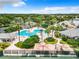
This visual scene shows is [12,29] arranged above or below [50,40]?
above

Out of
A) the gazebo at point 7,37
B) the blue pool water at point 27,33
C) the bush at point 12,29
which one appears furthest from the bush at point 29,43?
the bush at point 12,29

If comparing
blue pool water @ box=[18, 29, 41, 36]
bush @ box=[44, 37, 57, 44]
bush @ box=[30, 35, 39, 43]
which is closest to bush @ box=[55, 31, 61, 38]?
bush @ box=[44, 37, 57, 44]

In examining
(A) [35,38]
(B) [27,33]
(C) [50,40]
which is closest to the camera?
(A) [35,38]

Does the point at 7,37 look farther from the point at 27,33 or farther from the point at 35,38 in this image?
the point at 35,38

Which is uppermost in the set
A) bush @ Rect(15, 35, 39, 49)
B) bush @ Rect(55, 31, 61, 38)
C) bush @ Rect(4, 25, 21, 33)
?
bush @ Rect(4, 25, 21, 33)

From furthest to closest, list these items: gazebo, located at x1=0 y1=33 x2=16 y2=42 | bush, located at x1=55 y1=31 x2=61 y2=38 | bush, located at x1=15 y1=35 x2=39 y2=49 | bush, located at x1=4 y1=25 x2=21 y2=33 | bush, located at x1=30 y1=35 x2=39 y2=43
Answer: bush, located at x1=4 y1=25 x2=21 y2=33, bush, located at x1=55 y1=31 x2=61 y2=38, gazebo, located at x1=0 y1=33 x2=16 y2=42, bush, located at x1=30 y1=35 x2=39 y2=43, bush, located at x1=15 y1=35 x2=39 y2=49

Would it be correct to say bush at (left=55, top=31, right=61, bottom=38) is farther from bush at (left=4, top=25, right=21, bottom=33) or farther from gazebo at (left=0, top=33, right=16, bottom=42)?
gazebo at (left=0, top=33, right=16, bottom=42)

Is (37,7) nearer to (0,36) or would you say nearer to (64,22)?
(64,22)

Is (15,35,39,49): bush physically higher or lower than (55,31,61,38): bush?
lower

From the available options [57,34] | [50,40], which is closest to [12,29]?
[50,40]

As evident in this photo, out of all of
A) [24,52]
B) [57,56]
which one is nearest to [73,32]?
[57,56]

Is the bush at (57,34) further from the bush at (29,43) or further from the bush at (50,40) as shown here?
the bush at (29,43)
